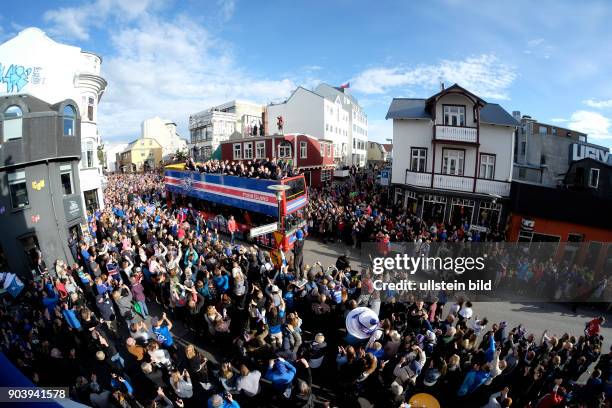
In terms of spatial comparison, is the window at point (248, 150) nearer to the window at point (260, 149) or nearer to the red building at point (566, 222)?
the window at point (260, 149)

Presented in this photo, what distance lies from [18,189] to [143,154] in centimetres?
6553

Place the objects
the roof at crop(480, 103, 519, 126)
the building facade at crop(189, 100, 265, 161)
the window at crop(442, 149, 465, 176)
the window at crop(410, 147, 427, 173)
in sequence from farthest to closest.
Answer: the building facade at crop(189, 100, 265, 161) → the window at crop(410, 147, 427, 173) → the window at crop(442, 149, 465, 176) → the roof at crop(480, 103, 519, 126)

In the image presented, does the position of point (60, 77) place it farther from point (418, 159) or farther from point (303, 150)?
point (418, 159)

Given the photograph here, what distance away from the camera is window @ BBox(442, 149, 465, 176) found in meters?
19.7

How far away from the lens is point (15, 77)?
14734mm

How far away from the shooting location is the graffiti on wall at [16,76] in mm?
14578

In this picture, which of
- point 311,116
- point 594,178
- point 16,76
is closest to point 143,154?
point 311,116

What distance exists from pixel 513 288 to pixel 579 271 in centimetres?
224

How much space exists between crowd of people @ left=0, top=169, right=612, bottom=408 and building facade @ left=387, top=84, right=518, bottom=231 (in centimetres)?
1043

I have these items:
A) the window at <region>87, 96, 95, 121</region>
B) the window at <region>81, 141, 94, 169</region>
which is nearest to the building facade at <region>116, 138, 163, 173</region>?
the window at <region>87, 96, 95, 121</region>

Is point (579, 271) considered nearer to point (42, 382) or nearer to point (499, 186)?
point (499, 186)

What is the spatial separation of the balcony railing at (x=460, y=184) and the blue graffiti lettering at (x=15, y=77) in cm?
2278

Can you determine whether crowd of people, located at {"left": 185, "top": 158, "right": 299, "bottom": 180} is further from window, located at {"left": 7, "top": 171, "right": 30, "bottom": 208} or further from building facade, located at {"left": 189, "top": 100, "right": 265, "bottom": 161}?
building facade, located at {"left": 189, "top": 100, "right": 265, "bottom": 161}

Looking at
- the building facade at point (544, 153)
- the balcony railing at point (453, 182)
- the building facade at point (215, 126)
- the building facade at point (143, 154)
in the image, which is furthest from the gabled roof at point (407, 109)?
the building facade at point (143, 154)
